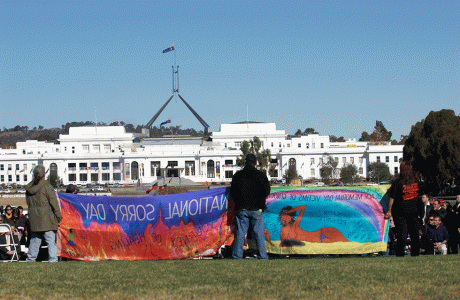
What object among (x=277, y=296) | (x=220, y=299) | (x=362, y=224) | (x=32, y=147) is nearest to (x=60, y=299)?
(x=220, y=299)

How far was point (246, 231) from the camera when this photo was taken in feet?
36.1

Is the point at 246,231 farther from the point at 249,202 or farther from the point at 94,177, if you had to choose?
the point at 94,177

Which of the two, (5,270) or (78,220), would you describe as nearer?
(5,270)

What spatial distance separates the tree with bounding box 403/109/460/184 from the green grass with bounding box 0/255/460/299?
42916mm

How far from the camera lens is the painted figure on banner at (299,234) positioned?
1184 cm

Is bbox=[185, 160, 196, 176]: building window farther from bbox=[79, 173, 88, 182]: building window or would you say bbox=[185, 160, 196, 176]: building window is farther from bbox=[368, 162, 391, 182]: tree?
bbox=[368, 162, 391, 182]: tree

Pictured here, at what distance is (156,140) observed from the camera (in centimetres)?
11212

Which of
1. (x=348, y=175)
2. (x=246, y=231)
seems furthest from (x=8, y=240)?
(x=348, y=175)

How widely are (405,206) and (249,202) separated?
9.29ft

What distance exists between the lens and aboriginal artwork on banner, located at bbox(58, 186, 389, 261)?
11.5 m

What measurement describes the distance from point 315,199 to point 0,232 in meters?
6.06

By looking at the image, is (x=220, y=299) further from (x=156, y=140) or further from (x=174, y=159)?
(x=156, y=140)

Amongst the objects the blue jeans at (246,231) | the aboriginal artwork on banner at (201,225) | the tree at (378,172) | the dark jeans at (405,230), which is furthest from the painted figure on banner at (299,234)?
the tree at (378,172)

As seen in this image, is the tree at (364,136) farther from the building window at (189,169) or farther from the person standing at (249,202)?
the person standing at (249,202)
